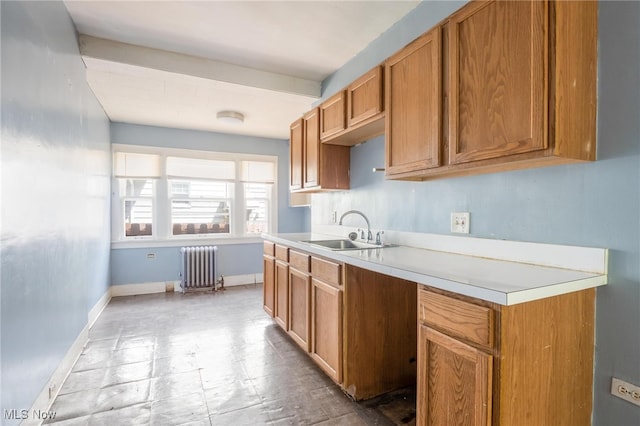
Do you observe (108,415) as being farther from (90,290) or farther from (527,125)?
(527,125)

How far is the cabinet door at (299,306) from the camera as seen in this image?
2.45m

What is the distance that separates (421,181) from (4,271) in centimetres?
231

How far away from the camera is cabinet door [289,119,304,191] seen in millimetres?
3329

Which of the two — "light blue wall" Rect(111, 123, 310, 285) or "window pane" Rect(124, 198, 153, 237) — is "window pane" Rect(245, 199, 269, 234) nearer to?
"light blue wall" Rect(111, 123, 310, 285)

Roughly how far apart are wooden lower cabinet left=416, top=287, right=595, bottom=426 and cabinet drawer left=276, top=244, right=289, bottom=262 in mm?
1614

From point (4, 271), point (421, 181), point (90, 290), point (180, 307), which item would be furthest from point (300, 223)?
point (4, 271)

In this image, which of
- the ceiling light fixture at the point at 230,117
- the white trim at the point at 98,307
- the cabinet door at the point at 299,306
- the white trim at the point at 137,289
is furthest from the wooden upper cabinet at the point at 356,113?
the white trim at the point at 137,289

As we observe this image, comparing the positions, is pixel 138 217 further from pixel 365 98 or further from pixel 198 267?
pixel 365 98

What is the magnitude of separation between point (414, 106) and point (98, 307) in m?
→ 4.05

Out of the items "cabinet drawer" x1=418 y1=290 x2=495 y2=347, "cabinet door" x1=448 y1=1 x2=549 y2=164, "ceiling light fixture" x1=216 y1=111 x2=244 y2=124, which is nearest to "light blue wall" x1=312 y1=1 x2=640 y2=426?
"cabinet door" x1=448 y1=1 x2=549 y2=164

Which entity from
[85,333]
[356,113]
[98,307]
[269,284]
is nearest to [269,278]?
[269,284]

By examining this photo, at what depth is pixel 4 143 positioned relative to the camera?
1.41 meters

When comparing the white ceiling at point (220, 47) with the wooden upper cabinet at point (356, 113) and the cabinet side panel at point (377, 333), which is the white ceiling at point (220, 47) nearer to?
the wooden upper cabinet at point (356, 113)

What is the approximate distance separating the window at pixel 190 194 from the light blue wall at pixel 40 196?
1863mm
